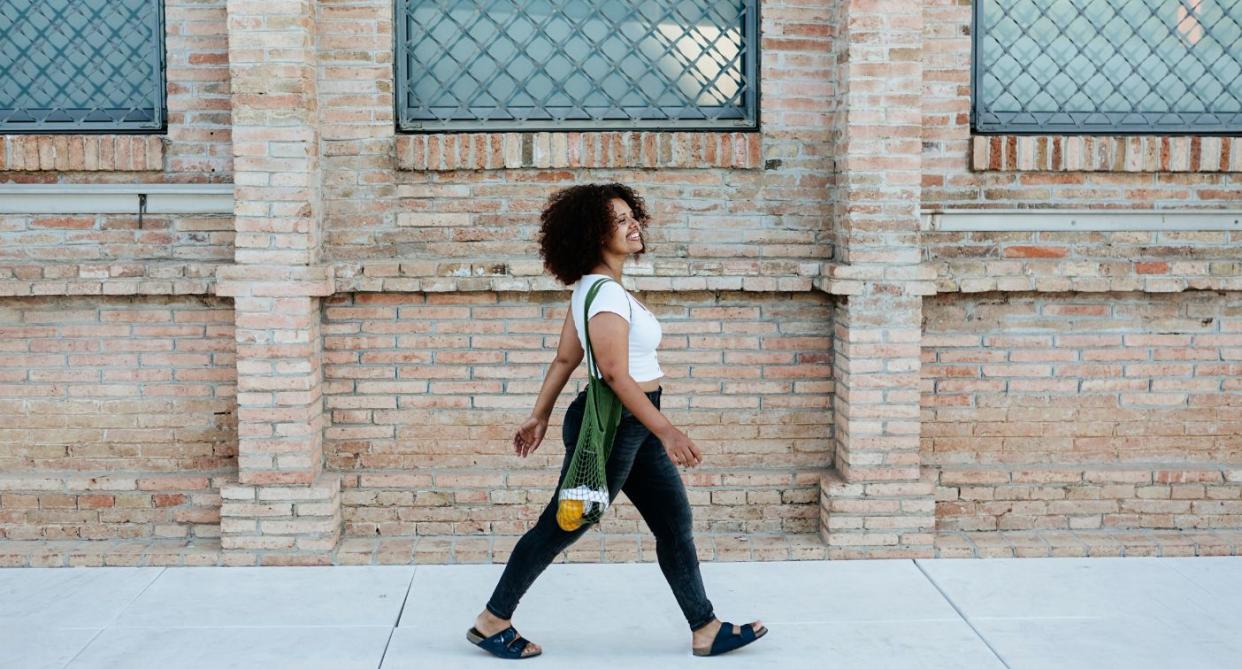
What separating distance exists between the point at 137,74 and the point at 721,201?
2.94 m

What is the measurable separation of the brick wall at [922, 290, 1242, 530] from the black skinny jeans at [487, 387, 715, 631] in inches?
84.1

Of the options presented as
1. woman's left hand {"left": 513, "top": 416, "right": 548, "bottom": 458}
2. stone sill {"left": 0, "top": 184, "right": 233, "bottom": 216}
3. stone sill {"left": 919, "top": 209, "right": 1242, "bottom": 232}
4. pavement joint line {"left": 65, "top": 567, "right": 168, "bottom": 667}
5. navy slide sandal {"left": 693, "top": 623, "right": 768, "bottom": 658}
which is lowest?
pavement joint line {"left": 65, "top": 567, "right": 168, "bottom": 667}

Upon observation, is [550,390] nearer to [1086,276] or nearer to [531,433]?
[531,433]

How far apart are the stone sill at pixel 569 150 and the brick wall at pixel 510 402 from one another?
2.09ft

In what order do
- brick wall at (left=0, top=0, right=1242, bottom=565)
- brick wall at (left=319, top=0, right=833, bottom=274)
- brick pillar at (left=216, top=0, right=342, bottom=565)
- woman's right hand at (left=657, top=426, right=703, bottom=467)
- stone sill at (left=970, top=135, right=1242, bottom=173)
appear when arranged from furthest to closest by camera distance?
stone sill at (left=970, top=135, right=1242, bottom=173), brick wall at (left=319, top=0, right=833, bottom=274), brick wall at (left=0, top=0, right=1242, bottom=565), brick pillar at (left=216, top=0, right=342, bottom=565), woman's right hand at (left=657, top=426, right=703, bottom=467)

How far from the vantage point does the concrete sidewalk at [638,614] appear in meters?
4.73

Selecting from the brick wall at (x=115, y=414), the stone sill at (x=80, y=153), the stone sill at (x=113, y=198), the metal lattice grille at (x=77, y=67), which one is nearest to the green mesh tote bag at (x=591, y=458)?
the brick wall at (x=115, y=414)

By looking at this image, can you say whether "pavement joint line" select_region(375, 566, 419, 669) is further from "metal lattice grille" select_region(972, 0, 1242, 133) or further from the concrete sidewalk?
"metal lattice grille" select_region(972, 0, 1242, 133)

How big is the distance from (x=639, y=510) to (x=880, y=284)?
199 cm

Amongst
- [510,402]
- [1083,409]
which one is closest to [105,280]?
[510,402]

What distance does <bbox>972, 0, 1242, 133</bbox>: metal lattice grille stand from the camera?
635cm

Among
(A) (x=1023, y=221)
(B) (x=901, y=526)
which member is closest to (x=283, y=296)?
(B) (x=901, y=526)

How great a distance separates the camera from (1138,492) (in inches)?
249

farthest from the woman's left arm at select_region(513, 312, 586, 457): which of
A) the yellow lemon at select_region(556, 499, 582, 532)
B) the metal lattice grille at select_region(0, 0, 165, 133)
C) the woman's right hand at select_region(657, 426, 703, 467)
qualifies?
the metal lattice grille at select_region(0, 0, 165, 133)
